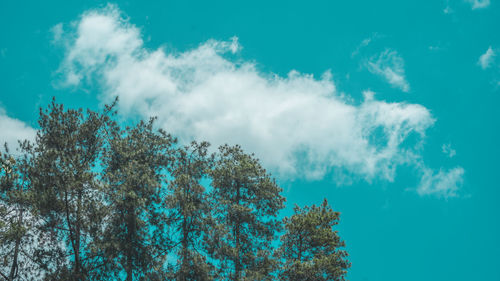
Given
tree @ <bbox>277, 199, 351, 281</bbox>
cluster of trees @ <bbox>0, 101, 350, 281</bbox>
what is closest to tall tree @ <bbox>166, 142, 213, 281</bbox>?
cluster of trees @ <bbox>0, 101, 350, 281</bbox>

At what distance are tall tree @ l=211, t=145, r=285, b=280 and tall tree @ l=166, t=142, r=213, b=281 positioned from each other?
4.28 ft

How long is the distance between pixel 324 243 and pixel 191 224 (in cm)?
783

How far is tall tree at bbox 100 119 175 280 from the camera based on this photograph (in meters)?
16.6

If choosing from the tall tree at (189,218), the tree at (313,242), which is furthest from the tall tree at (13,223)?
the tree at (313,242)

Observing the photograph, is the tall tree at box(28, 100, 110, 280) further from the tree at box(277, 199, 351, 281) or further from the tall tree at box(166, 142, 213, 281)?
the tree at box(277, 199, 351, 281)

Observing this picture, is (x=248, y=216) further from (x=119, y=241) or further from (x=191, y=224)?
(x=119, y=241)

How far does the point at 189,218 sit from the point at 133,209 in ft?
11.2

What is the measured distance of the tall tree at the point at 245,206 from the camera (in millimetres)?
20031

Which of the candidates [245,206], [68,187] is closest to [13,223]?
[68,187]

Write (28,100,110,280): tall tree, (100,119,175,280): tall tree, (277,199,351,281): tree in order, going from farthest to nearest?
(277,199,351,281): tree → (100,119,175,280): tall tree → (28,100,110,280): tall tree

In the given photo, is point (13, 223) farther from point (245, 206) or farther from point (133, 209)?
point (245, 206)

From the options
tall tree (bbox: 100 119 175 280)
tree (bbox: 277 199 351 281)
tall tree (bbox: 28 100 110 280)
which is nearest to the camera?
tall tree (bbox: 28 100 110 280)

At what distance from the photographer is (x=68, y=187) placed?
13.5 meters

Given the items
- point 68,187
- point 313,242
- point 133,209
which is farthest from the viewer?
point 313,242
